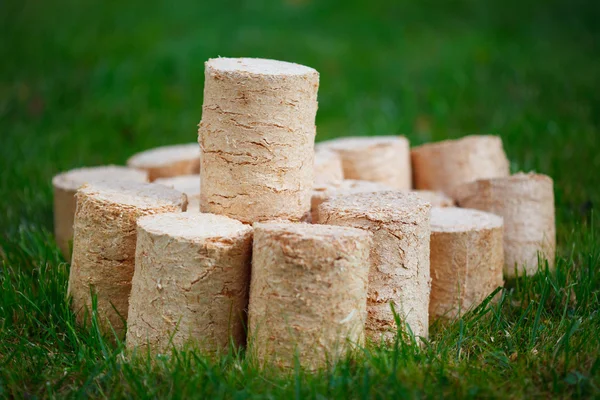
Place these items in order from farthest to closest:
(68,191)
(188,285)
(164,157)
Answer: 1. (164,157)
2. (68,191)
3. (188,285)

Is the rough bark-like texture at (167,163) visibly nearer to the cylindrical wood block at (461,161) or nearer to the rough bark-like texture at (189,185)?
the rough bark-like texture at (189,185)

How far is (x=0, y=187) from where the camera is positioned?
15.9 ft

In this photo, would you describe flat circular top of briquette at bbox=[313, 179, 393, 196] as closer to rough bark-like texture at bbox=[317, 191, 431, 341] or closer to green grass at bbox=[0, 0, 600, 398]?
rough bark-like texture at bbox=[317, 191, 431, 341]

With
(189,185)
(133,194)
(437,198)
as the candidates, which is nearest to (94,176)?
(189,185)

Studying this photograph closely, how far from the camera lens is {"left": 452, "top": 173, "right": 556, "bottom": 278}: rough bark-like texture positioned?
3801 mm

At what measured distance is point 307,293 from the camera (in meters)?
2.62

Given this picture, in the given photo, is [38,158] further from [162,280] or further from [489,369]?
[489,369]

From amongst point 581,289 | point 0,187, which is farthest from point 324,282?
point 0,187

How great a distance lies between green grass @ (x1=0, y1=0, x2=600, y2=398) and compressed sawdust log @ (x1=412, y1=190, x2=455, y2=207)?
0.55 meters

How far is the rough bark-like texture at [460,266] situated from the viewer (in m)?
3.37

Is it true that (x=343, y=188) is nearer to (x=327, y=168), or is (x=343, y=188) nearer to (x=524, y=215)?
(x=327, y=168)

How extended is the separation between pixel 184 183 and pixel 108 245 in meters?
0.99

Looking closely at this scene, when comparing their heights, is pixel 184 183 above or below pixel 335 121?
below

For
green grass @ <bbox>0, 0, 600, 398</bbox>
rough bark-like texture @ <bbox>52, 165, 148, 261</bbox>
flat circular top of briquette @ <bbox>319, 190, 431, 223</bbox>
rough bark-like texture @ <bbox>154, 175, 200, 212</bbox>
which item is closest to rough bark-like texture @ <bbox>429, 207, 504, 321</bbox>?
green grass @ <bbox>0, 0, 600, 398</bbox>
